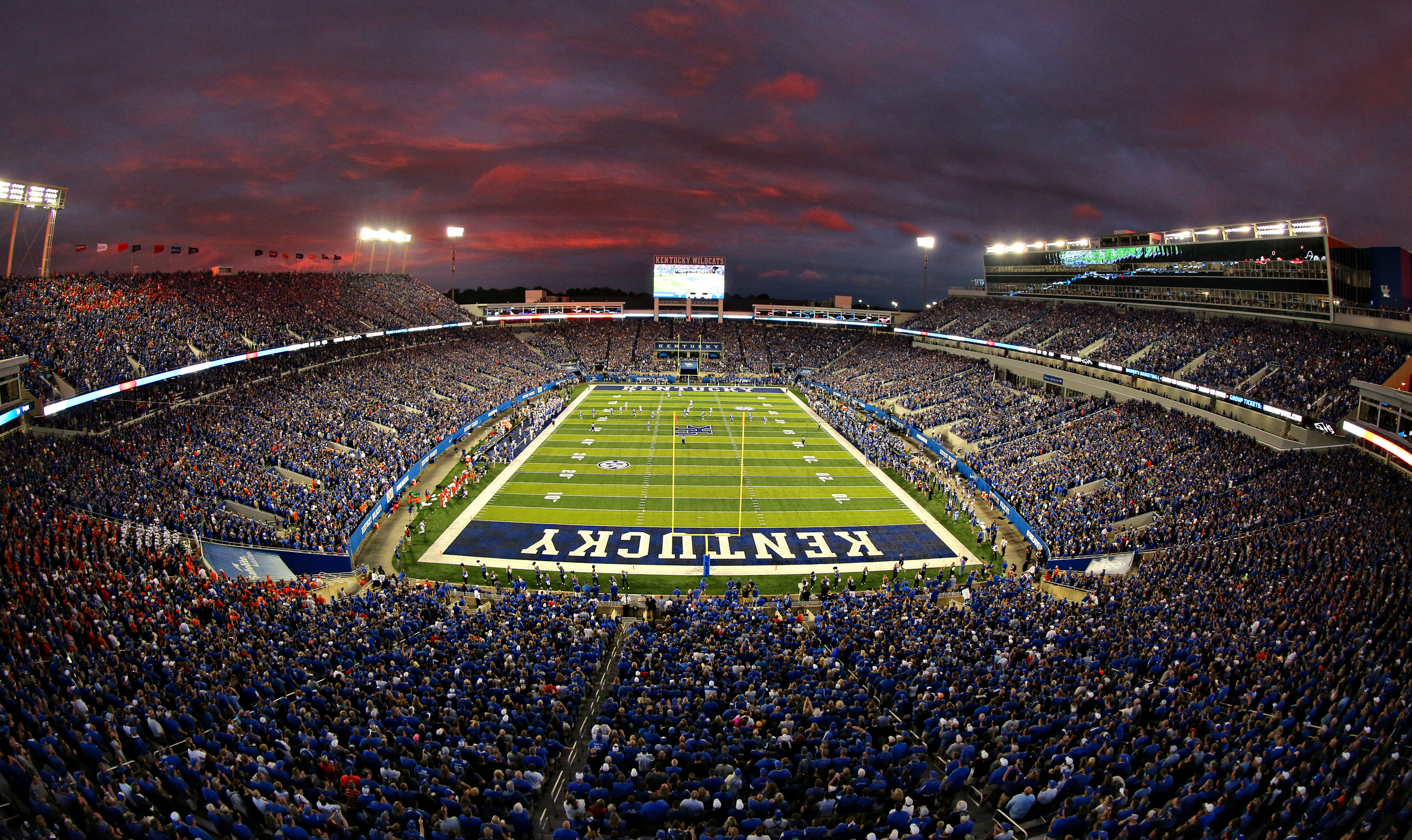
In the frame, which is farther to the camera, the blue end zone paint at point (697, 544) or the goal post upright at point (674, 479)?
the goal post upright at point (674, 479)

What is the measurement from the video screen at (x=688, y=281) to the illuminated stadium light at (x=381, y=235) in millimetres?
27729

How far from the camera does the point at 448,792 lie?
31.0 feet

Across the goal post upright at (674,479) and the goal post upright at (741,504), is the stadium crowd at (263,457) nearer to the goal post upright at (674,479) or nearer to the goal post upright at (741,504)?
the goal post upright at (674,479)

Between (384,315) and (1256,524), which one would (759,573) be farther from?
(384,315)

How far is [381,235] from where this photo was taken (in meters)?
64.2

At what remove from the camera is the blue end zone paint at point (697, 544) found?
2497 centimetres

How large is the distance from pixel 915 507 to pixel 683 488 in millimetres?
11046

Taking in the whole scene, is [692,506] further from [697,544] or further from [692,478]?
[692,478]

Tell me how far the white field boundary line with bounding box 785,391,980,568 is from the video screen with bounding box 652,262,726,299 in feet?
120

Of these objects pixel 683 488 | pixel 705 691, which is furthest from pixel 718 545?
pixel 705 691

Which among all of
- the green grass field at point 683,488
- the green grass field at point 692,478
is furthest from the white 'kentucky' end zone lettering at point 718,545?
the green grass field at point 692,478

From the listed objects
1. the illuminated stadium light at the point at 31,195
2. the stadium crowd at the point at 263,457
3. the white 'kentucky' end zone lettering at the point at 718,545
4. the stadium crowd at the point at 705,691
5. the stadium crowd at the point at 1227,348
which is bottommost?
the white 'kentucky' end zone lettering at the point at 718,545

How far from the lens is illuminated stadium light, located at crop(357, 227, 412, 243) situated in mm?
62500

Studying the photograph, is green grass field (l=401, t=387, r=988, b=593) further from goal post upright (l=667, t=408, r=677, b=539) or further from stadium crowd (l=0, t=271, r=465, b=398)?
stadium crowd (l=0, t=271, r=465, b=398)
